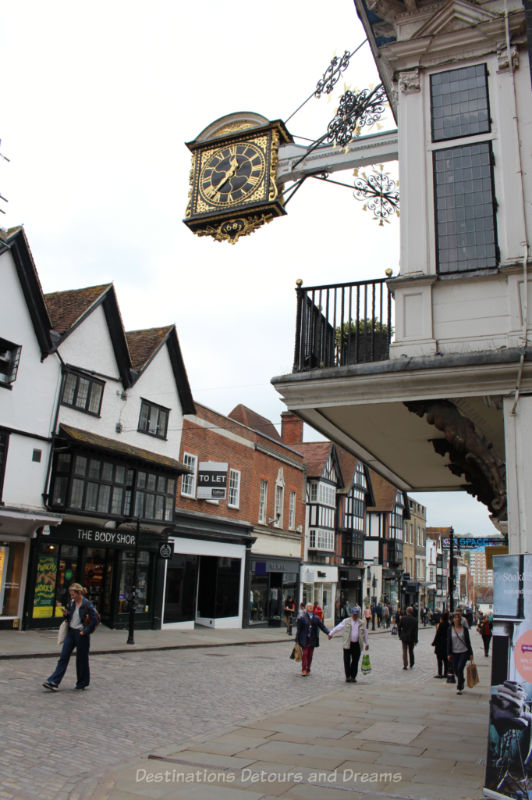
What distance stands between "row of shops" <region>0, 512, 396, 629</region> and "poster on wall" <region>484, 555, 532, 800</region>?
51.4 ft

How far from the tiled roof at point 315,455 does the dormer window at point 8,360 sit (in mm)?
25467

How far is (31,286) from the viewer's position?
19141mm

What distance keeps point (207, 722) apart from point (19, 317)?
1405cm

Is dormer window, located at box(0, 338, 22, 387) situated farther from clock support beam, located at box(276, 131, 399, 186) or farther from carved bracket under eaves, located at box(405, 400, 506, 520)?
carved bracket under eaves, located at box(405, 400, 506, 520)

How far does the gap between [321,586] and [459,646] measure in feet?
95.2

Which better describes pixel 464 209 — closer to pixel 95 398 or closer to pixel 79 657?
pixel 79 657

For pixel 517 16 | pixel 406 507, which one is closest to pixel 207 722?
pixel 517 16

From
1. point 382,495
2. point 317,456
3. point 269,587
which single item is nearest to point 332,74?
point 269,587

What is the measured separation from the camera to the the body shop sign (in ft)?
85.8

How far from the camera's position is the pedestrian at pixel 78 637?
970 cm

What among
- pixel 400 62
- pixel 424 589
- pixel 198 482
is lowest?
pixel 424 589

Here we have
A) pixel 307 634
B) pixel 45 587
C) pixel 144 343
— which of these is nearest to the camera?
pixel 307 634

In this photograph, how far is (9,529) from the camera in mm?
17891

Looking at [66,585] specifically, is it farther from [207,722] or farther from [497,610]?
[497,610]
